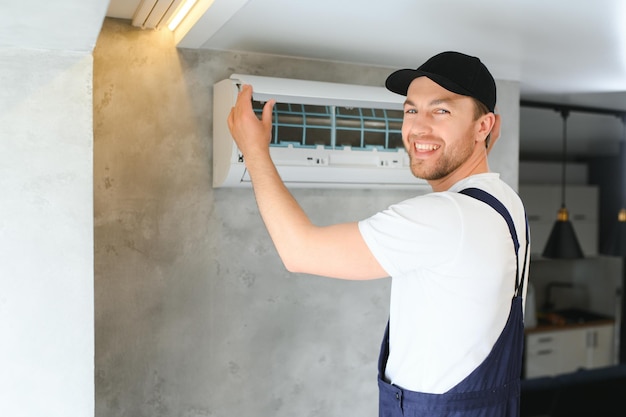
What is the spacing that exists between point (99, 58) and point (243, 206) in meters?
0.77

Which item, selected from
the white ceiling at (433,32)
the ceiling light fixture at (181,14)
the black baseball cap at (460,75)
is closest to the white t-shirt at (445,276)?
the black baseball cap at (460,75)

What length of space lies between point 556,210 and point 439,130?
6.24 meters

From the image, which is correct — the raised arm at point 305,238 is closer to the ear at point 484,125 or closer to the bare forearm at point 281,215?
the bare forearm at point 281,215

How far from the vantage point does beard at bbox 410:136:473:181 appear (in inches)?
64.8

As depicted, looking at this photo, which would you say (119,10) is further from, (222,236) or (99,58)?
(222,236)

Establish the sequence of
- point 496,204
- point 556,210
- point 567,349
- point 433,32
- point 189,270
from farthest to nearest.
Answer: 1. point 556,210
2. point 567,349
3. point 189,270
4. point 433,32
5. point 496,204

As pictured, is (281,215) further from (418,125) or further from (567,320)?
(567,320)

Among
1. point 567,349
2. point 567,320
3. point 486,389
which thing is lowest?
point 567,349

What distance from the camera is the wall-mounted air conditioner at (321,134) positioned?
7.77 feet

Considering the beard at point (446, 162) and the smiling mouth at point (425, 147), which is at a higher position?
the smiling mouth at point (425, 147)

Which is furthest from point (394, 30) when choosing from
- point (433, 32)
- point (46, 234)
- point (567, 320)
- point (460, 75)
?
point (567, 320)

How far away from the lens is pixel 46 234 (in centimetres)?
160

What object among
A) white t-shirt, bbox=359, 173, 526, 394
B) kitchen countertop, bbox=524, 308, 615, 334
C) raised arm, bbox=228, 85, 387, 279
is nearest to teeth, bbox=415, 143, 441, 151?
white t-shirt, bbox=359, 173, 526, 394

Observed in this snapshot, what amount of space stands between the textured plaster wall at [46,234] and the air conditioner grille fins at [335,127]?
0.88 meters
